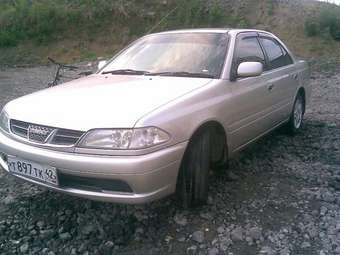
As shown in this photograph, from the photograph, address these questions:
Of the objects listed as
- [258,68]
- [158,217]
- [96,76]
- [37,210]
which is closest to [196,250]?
[158,217]

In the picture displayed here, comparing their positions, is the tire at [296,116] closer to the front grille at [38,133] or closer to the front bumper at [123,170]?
the front bumper at [123,170]

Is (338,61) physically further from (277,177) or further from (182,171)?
(182,171)

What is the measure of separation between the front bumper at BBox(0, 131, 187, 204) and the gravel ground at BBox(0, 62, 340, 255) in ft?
1.21

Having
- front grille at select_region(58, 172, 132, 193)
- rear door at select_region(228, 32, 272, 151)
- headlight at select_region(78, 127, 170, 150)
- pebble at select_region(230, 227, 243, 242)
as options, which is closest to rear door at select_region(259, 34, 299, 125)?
rear door at select_region(228, 32, 272, 151)

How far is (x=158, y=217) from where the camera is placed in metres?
3.38

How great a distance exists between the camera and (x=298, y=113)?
5.87 meters

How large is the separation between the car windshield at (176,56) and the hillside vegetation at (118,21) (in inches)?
449

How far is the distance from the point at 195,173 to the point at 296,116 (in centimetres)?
300

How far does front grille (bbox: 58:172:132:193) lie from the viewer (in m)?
2.87

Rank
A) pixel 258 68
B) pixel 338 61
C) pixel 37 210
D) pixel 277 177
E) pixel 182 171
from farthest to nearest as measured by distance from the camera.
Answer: pixel 338 61 → pixel 277 177 → pixel 258 68 → pixel 37 210 → pixel 182 171

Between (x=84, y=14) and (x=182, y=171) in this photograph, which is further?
(x=84, y=14)

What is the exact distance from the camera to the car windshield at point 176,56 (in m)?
3.91

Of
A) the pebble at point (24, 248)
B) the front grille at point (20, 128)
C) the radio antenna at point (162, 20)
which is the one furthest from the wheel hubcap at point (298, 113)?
the radio antenna at point (162, 20)

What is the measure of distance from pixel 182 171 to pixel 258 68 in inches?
50.9
